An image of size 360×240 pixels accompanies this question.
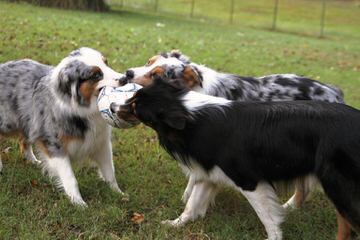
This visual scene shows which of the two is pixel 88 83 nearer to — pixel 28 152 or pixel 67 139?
pixel 67 139

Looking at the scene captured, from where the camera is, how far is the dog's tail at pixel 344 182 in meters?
4.52

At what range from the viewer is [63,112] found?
5719 mm

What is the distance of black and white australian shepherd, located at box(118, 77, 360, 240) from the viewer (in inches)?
180

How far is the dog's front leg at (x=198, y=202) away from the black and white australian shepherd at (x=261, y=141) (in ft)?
1.70

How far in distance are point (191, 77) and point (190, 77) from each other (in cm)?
1

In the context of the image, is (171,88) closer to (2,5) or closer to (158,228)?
(158,228)

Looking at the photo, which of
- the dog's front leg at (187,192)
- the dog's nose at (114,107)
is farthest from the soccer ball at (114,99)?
the dog's front leg at (187,192)

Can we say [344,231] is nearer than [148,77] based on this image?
Yes

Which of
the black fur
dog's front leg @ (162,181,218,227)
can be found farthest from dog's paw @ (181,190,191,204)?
the black fur

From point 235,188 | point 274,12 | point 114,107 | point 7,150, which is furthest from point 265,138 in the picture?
point 274,12

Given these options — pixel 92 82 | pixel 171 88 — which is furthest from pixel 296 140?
pixel 92 82

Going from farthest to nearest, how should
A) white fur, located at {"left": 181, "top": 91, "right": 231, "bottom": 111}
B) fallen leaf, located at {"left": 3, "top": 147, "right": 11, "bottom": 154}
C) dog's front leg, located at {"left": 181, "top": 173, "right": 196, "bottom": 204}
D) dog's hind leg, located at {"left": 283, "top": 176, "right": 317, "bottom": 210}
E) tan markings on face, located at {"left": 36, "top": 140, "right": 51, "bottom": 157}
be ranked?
1. fallen leaf, located at {"left": 3, "top": 147, "right": 11, "bottom": 154}
2. dog's front leg, located at {"left": 181, "top": 173, "right": 196, "bottom": 204}
3. tan markings on face, located at {"left": 36, "top": 140, "right": 51, "bottom": 157}
4. dog's hind leg, located at {"left": 283, "top": 176, "right": 317, "bottom": 210}
5. white fur, located at {"left": 181, "top": 91, "right": 231, "bottom": 111}

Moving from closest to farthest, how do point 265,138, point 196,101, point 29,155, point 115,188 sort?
point 265,138 → point 196,101 → point 115,188 → point 29,155

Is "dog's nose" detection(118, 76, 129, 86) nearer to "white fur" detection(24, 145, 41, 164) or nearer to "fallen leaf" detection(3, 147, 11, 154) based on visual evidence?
"white fur" detection(24, 145, 41, 164)
